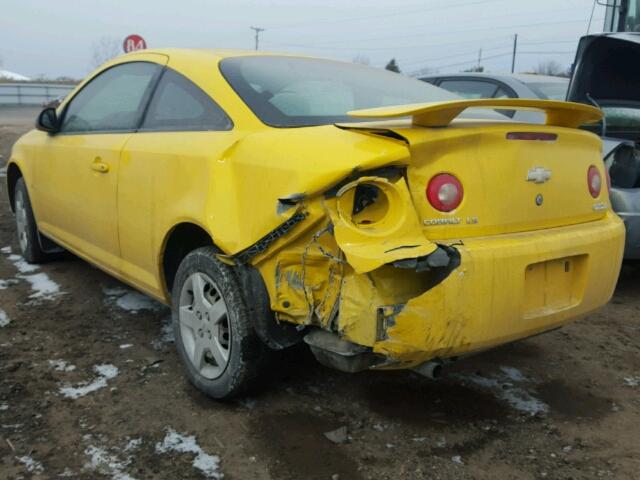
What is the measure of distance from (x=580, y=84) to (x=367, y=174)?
3.89 meters

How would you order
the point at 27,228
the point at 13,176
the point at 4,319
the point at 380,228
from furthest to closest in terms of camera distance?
1. the point at 13,176
2. the point at 27,228
3. the point at 4,319
4. the point at 380,228

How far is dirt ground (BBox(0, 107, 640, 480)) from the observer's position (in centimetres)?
246

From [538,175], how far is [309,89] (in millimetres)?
1157

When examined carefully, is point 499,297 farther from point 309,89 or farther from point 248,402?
point 309,89

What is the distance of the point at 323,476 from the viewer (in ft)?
7.82

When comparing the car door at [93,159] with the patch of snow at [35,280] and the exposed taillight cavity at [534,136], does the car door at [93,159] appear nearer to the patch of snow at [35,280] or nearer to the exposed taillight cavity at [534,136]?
the patch of snow at [35,280]

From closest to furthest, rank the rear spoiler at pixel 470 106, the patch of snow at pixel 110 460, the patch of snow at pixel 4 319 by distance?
the rear spoiler at pixel 470 106 → the patch of snow at pixel 110 460 → the patch of snow at pixel 4 319

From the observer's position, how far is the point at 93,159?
371cm

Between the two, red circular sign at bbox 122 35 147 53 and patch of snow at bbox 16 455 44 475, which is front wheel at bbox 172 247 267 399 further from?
red circular sign at bbox 122 35 147 53

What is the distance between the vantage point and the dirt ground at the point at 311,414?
2.46m

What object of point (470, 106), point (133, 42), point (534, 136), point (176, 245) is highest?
point (133, 42)

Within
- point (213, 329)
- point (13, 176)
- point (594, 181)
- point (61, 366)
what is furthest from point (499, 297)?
point (13, 176)

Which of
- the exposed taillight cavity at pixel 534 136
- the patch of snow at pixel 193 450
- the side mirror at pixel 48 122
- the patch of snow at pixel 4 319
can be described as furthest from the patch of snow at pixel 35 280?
the exposed taillight cavity at pixel 534 136

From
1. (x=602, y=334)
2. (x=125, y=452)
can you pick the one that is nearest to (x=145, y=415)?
(x=125, y=452)
